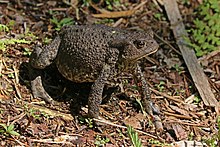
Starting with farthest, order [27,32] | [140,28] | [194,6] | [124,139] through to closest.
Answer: [194,6], [140,28], [27,32], [124,139]

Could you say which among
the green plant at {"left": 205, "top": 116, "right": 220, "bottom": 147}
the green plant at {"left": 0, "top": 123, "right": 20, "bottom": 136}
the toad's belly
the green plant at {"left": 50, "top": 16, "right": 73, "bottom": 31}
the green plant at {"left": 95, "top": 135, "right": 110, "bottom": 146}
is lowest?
the green plant at {"left": 205, "top": 116, "right": 220, "bottom": 147}

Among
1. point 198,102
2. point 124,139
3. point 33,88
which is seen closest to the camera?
point 124,139

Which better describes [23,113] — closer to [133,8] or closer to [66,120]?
[66,120]

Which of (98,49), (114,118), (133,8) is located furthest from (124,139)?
(133,8)

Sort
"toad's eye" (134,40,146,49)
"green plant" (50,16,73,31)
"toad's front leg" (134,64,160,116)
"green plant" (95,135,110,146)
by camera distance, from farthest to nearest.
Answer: "green plant" (50,16,73,31)
"toad's front leg" (134,64,160,116)
"toad's eye" (134,40,146,49)
"green plant" (95,135,110,146)

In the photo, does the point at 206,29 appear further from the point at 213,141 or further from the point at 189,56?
the point at 213,141

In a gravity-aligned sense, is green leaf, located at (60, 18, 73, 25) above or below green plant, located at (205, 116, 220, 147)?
above

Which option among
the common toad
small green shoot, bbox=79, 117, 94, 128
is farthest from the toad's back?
small green shoot, bbox=79, 117, 94, 128

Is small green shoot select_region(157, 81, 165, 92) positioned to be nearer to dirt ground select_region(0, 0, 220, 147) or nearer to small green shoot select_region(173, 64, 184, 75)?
dirt ground select_region(0, 0, 220, 147)

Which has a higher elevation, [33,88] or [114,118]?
[33,88]
